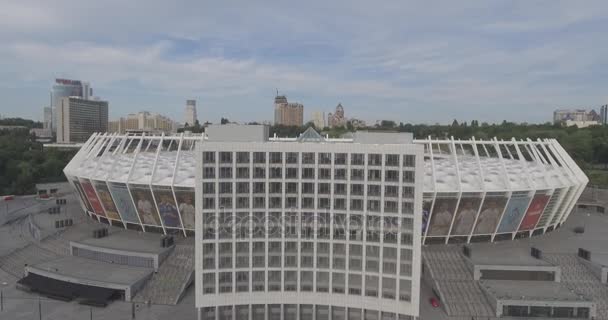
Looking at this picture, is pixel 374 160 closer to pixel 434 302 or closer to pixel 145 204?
pixel 434 302

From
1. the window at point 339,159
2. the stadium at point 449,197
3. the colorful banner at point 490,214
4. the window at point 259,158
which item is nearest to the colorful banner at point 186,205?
the stadium at point 449,197

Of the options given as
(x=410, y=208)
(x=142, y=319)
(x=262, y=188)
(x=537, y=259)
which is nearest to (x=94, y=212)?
(x=142, y=319)

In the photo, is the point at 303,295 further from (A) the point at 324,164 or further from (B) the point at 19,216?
(B) the point at 19,216

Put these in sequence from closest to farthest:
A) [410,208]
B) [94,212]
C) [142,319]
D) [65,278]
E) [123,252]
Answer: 1. [410,208]
2. [142,319]
3. [65,278]
4. [123,252]
5. [94,212]

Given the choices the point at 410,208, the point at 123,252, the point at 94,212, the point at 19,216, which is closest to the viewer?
the point at 410,208

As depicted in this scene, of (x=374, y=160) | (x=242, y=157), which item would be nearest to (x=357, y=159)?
(x=374, y=160)

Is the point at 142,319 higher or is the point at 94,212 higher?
the point at 94,212

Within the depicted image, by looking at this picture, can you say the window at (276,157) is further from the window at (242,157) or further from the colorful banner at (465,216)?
the colorful banner at (465,216)
